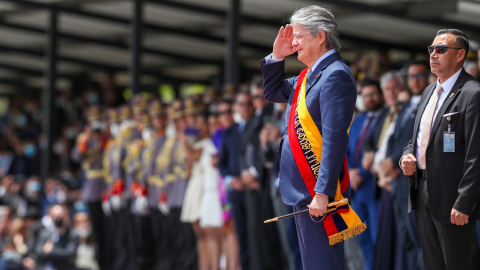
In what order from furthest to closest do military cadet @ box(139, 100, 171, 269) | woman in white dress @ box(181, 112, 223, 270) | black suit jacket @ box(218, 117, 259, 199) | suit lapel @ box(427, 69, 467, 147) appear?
military cadet @ box(139, 100, 171, 269) → woman in white dress @ box(181, 112, 223, 270) → black suit jacket @ box(218, 117, 259, 199) → suit lapel @ box(427, 69, 467, 147)

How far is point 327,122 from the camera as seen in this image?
12.5ft

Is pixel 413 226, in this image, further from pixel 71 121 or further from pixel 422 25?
pixel 71 121

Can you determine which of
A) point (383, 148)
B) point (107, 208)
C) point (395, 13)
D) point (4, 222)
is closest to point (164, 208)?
point (107, 208)

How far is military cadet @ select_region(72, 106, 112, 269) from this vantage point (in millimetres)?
10828

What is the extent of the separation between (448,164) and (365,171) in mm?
2595

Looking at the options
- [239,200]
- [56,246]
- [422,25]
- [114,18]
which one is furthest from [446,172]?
[114,18]

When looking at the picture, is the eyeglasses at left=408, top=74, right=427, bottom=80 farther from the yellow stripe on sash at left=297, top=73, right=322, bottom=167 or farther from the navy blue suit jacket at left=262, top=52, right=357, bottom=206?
Result: the yellow stripe on sash at left=297, top=73, right=322, bottom=167

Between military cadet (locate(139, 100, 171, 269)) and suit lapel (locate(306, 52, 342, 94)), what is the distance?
17.6ft

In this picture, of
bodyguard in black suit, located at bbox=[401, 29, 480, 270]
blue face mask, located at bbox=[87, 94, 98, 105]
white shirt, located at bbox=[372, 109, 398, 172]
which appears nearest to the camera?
bodyguard in black suit, located at bbox=[401, 29, 480, 270]

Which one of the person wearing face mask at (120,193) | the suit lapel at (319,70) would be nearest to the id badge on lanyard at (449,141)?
the suit lapel at (319,70)

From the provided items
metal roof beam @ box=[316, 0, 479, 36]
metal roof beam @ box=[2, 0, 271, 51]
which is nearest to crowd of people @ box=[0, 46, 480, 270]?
metal roof beam @ box=[316, 0, 479, 36]

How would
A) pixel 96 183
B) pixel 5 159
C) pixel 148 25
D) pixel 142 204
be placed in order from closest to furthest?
1. pixel 142 204
2. pixel 96 183
3. pixel 148 25
4. pixel 5 159

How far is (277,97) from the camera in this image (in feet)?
14.1

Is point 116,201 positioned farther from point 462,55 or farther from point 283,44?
point 462,55
